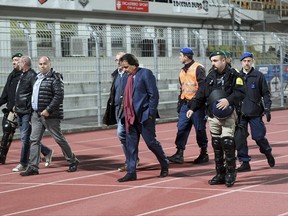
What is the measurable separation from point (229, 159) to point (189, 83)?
2.64 meters

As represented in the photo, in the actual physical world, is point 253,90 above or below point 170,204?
above

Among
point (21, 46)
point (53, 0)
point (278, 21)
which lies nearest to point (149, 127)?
point (21, 46)

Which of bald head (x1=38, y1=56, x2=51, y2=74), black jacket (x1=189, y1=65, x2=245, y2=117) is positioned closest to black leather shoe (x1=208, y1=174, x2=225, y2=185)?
black jacket (x1=189, y1=65, x2=245, y2=117)

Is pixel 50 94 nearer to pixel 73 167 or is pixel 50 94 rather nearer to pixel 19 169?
pixel 73 167

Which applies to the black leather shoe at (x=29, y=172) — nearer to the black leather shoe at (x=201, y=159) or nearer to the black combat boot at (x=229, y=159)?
the black leather shoe at (x=201, y=159)

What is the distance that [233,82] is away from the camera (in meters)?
8.18

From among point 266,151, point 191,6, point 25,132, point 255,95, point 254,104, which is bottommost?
point 266,151

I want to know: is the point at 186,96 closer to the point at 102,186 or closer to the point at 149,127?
the point at 149,127

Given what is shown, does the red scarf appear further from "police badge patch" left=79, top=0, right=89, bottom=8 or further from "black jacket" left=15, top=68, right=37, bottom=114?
"police badge patch" left=79, top=0, right=89, bottom=8

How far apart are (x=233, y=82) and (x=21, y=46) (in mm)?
9959

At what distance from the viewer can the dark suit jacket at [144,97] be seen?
8.75 metres

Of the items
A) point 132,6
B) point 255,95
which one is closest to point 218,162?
point 255,95

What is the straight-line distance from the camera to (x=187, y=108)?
1049 cm

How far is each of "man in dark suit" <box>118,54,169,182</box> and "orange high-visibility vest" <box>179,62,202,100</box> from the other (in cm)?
169
